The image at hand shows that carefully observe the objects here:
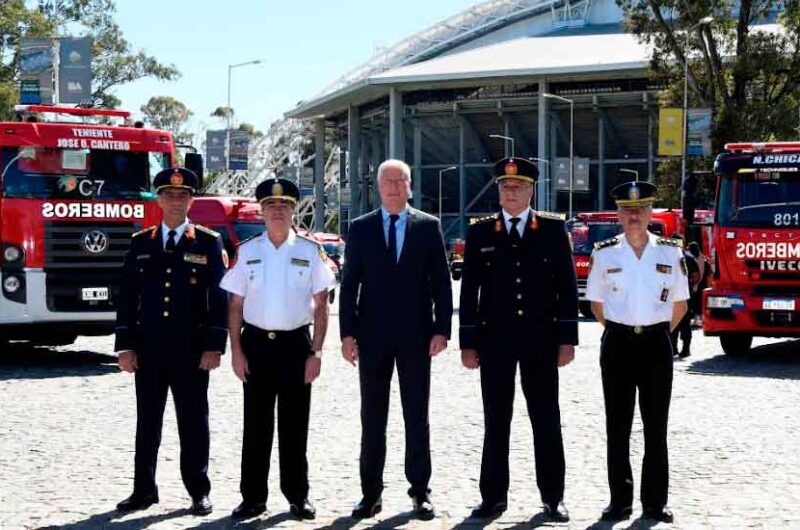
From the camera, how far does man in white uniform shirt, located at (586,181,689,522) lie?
6926 millimetres

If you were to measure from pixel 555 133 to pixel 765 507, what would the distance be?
6725 cm

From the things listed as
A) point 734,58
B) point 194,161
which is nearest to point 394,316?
point 194,161

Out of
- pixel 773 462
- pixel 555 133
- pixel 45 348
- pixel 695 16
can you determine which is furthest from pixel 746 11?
pixel 555 133

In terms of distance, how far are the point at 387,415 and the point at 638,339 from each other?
1.43 metres

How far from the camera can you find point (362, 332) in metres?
7.00

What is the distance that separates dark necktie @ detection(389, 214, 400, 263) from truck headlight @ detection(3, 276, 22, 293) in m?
8.92

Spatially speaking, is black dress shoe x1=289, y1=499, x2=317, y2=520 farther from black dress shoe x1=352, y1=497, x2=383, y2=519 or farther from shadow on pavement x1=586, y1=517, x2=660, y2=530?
shadow on pavement x1=586, y1=517, x2=660, y2=530

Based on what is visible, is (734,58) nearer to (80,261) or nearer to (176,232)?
(80,261)

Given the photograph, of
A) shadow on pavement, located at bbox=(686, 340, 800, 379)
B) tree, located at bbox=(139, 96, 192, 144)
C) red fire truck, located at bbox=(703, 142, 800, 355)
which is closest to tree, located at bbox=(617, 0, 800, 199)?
shadow on pavement, located at bbox=(686, 340, 800, 379)

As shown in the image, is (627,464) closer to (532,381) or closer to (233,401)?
(532,381)

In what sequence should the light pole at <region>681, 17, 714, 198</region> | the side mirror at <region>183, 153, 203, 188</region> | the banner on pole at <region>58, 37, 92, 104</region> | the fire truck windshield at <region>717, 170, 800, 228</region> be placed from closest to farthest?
the side mirror at <region>183, 153, 203, 188</region>, the fire truck windshield at <region>717, 170, 800, 228</region>, the light pole at <region>681, 17, 714, 198</region>, the banner on pole at <region>58, 37, 92, 104</region>

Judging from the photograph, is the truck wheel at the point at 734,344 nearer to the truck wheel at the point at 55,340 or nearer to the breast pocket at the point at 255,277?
the truck wheel at the point at 55,340

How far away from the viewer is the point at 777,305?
631 inches

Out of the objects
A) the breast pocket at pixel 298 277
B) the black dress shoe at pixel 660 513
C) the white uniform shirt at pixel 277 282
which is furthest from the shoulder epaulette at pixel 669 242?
the breast pocket at pixel 298 277
